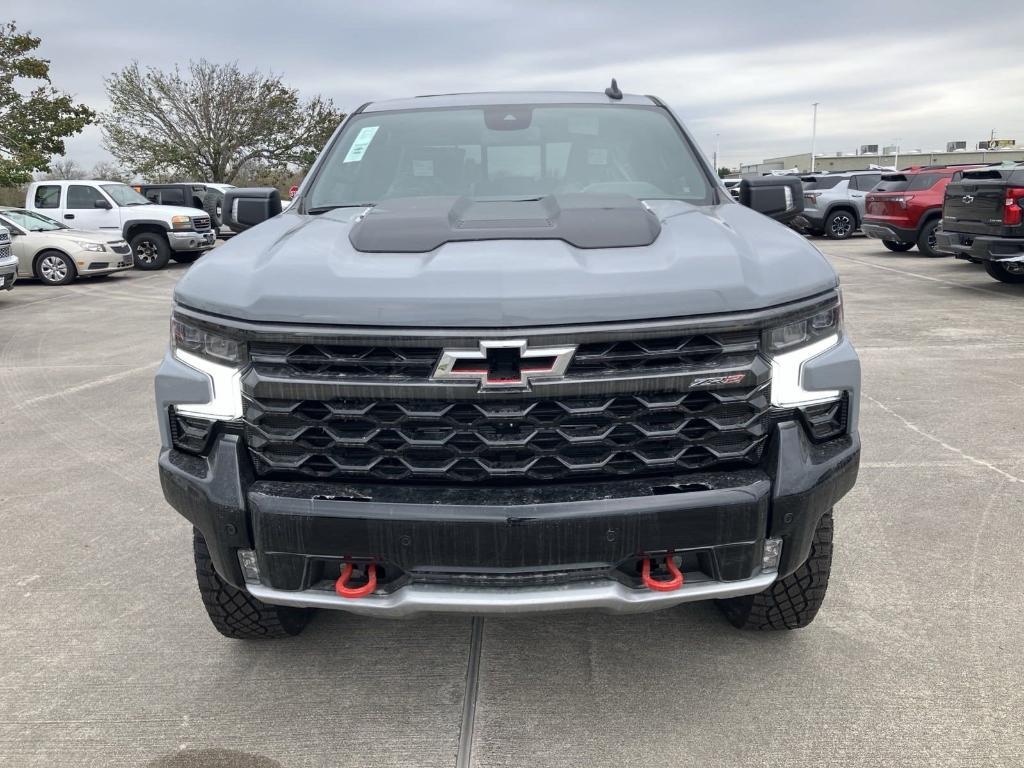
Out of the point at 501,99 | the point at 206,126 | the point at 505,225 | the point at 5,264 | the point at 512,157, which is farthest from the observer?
the point at 206,126

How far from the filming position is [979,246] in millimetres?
10180

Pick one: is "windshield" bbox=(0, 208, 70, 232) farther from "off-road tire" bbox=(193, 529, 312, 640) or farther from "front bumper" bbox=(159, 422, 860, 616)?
"front bumper" bbox=(159, 422, 860, 616)

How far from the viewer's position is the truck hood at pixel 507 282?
6.43 feet

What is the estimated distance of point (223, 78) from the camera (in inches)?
1419

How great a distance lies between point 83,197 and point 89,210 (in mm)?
317

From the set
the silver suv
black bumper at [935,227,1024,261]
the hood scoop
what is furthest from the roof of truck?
the silver suv

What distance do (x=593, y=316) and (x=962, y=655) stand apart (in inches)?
70.9

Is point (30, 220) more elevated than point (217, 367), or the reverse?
point (217, 367)

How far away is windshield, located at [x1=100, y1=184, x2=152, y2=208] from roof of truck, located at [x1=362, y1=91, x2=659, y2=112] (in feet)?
47.7

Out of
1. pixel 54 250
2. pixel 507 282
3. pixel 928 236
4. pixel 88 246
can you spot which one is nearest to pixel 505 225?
pixel 507 282

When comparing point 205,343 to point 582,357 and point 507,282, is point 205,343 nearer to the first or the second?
point 507,282

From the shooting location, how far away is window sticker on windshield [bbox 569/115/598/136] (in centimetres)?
346

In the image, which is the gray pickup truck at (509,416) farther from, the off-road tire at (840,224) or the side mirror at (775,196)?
the off-road tire at (840,224)

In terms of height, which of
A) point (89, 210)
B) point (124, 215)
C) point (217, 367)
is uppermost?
point (217, 367)
